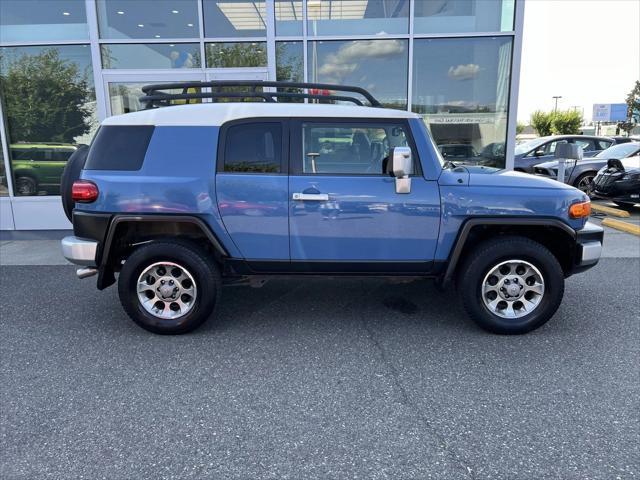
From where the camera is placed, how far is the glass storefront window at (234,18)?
26.7ft

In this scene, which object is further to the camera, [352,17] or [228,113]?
[352,17]

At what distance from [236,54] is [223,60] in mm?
253

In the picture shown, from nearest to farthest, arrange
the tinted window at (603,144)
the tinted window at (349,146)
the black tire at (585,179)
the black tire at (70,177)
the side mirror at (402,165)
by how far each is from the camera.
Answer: the side mirror at (402,165), the tinted window at (349,146), the black tire at (70,177), the black tire at (585,179), the tinted window at (603,144)

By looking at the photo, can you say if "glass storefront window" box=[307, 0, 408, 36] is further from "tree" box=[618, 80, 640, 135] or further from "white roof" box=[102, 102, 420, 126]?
"tree" box=[618, 80, 640, 135]

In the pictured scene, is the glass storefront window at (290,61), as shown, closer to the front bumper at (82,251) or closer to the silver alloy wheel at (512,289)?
the front bumper at (82,251)

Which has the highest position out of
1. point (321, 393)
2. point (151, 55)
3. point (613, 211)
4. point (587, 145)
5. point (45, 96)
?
point (151, 55)

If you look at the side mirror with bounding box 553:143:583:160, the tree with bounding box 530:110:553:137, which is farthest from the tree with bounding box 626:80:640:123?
the side mirror with bounding box 553:143:583:160

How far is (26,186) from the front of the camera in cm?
833

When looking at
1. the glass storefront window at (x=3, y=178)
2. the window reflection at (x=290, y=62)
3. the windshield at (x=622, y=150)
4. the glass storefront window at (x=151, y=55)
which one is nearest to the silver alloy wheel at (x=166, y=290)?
the window reflection at (x=290, y=62)

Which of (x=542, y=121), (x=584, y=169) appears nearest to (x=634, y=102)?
(x=542, y=121)

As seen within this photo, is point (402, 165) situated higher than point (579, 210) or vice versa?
point (402, 165)

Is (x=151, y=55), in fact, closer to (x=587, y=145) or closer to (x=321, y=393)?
(x=321, y=393)

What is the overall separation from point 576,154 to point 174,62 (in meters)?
6.61

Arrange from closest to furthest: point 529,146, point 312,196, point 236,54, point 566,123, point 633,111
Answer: point 312,196
point 236,54
point 529,146
point 566,123
point 633,111
